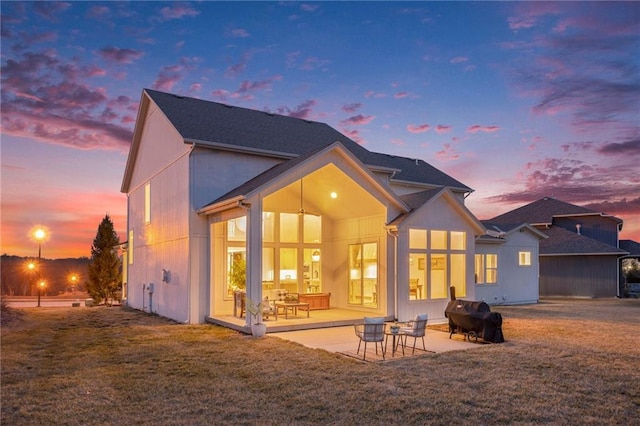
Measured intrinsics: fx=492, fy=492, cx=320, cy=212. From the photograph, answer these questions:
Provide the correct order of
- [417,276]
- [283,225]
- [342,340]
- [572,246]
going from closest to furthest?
[342,340] → [417,276] → [283,225] → [572,246]

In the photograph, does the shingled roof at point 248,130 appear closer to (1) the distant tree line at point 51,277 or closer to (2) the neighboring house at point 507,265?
(2) the neighboring house at point 507,265

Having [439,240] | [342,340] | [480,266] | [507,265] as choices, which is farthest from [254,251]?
[507,265]

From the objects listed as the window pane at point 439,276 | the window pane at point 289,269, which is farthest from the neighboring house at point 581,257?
the window pane at point 289,269

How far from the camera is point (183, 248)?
15.3 metres

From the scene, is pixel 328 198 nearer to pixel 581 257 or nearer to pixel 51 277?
pixel 581 257

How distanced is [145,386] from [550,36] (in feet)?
48.1

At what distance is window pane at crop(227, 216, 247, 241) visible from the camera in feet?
49.9

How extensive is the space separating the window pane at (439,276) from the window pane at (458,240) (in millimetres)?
699

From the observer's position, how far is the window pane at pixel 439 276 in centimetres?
1506

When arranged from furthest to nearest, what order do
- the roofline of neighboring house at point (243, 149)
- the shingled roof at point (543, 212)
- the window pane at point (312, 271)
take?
Result: the shingled roof at point (543, 212)
the window pane at point (312, 271)
the roofline of neighboring house at point (243, 149)

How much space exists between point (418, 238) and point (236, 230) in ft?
18.4

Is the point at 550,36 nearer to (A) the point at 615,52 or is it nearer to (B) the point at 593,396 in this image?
(A) the point at 615,52

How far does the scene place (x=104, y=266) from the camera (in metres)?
30.7

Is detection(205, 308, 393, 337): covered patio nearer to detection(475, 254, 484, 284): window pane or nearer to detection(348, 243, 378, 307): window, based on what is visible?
detection(348, 243, 378, 307): window
